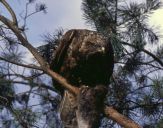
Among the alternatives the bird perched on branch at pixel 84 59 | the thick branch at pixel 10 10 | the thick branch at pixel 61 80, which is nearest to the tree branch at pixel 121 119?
the thick branch at pixel 61 80

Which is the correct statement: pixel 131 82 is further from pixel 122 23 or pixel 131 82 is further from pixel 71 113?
pixel 71 113

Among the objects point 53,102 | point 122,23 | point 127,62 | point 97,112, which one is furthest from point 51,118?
point 97,112

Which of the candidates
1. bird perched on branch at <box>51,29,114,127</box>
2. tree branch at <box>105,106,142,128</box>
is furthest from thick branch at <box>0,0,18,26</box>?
tree branch at <box>105,106,142,128</box>

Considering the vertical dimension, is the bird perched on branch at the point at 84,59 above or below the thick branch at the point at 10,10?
below

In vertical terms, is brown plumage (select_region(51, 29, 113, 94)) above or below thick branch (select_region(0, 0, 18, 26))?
below

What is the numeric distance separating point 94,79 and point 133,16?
1.03m

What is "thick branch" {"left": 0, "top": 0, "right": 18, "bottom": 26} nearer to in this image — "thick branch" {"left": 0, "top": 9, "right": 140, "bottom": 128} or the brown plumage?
"thick branch" {"left": 0, "top": 9, "right": 140, "bottom": 128}

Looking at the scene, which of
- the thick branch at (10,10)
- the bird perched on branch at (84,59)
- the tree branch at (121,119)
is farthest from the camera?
the thick branch at (10,10)

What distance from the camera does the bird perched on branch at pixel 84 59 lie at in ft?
7.82

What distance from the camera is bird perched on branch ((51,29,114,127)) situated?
7.82ft

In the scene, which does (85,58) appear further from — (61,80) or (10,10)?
(10,10)

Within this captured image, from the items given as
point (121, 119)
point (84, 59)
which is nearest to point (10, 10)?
point (84, 59)

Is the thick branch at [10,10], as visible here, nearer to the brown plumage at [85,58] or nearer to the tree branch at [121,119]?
the brown plumage at [85,58]

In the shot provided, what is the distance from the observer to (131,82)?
3746 millimetres
